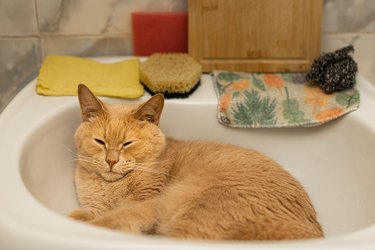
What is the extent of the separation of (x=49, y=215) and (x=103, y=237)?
4.7 inches

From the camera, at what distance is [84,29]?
4.86 ft

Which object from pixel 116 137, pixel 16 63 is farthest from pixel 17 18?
pixel 116 137

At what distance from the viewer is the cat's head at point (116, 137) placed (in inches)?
42.8

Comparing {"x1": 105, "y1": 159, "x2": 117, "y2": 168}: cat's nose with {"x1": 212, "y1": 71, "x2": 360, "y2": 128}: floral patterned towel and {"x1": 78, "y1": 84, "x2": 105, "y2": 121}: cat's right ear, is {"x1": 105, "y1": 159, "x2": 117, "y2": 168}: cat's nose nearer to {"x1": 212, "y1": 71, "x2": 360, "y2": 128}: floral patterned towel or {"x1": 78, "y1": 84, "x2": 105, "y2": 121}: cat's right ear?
{"x1": 78, "y1": 84, "x2": 105, "y2": 121}: cat's right ear

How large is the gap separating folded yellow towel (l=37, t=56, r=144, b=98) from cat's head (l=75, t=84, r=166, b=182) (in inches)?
6.5

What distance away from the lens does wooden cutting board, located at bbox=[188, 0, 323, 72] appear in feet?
4.58

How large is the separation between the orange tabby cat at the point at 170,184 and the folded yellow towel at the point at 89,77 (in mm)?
140

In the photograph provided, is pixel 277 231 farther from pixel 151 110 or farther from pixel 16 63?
pixel 16 63

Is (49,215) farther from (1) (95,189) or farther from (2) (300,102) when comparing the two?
(2) (300,102)

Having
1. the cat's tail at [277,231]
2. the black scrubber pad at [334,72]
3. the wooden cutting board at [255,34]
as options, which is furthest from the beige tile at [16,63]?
the cat's tail at [277,231]

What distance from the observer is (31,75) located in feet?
5.01

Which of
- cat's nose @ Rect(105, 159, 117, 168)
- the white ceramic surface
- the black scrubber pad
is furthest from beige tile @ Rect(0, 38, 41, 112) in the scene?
the black scrubber pad

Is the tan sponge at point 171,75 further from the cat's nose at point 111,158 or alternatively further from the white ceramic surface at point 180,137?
the cat's nose at point 111,158

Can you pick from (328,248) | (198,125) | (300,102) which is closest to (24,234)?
(328,248)
